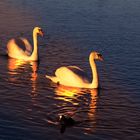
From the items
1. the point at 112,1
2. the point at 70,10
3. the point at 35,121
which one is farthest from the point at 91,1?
the point at 35,121

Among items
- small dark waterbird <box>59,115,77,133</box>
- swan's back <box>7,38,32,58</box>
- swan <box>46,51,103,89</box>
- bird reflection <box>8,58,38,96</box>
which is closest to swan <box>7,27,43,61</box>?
swan's back <box>7,38,32,58</box>

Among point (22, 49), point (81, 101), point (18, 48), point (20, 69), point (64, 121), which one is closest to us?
point (64, 121)

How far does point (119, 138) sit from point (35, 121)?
6.98 ft

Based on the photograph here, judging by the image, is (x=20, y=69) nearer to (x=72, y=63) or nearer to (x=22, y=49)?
(x=72, y=63)

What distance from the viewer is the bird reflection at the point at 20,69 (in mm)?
20272

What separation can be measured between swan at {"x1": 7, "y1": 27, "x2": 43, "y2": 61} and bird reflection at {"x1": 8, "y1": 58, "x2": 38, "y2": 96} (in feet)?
1.00

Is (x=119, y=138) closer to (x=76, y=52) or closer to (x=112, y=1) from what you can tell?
(x=76, y=52)

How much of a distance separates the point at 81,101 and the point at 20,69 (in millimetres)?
4237

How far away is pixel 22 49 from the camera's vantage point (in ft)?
82.7

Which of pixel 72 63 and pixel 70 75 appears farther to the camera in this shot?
pixel 72 63

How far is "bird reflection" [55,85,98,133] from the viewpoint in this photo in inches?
659

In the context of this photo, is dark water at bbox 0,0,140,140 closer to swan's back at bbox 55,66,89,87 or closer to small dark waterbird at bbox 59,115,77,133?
small dark waterbird at bbox 59,115,77,133

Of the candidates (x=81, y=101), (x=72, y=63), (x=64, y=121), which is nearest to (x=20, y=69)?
(x=72, y=63)

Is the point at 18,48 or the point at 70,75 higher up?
the point at 18,48
